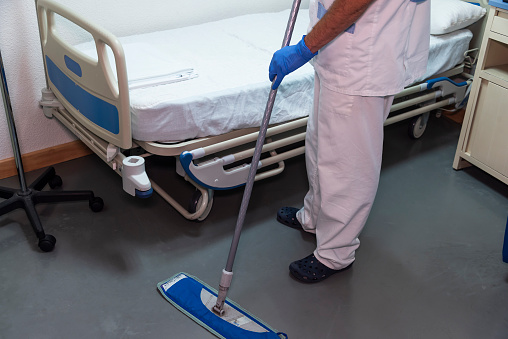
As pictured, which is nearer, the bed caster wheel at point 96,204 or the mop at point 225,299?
the mop at point 225,299

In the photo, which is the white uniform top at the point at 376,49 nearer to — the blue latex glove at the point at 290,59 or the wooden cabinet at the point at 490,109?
the blue latex glove at the point at 290,59

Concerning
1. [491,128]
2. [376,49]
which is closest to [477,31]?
[491,128]

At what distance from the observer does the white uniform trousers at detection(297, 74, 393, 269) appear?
1.88m

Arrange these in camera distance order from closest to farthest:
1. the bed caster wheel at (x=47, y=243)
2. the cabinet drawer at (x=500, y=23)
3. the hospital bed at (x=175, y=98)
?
the hospital bed at (x=175, y=98), the bed caster wheel at (x=47, y=243), the cabinet drawer at (x=500, y=23)

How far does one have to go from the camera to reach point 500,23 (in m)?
2.48

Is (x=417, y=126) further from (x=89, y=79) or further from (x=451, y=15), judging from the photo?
(x=89, y=79)

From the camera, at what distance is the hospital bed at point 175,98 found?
2049mm

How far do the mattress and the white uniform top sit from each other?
434mm

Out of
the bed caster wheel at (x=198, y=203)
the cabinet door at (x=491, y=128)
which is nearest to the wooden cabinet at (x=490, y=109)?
the cabinet door at (x=491, y=128)

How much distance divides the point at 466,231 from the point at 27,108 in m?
2.07

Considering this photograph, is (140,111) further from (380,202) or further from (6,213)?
(380,202)

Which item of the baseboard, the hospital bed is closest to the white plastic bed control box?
the hospital bed

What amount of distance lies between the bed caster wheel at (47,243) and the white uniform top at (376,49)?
1210 millimetres

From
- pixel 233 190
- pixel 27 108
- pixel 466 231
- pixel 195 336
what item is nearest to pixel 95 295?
pixel 195 336
